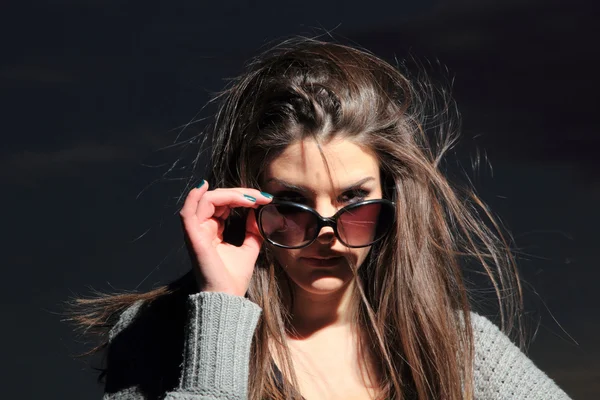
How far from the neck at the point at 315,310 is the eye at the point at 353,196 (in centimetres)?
37

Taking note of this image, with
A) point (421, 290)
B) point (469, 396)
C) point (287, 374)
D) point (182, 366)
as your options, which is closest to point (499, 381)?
point (469, 396)

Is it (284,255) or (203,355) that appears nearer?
(203,355)

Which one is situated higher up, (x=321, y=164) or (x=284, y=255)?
(x=321, y=164)

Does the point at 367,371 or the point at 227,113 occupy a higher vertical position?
the point at 227,113

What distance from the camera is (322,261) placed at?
125 inches

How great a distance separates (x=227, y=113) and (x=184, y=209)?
48 cm

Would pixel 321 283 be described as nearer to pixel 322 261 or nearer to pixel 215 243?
pixel 322 261

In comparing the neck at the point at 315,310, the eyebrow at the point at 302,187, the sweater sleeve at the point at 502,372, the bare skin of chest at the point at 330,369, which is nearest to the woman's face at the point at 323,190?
the eyebrow at the point at 302,187

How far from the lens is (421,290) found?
3377 millimetres

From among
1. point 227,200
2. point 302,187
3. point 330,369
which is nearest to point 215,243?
point 227,200

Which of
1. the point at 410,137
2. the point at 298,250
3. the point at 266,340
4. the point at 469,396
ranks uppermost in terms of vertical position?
the point at 410,137

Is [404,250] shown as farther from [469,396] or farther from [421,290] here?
[469,396]

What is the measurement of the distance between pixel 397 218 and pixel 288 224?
0.42m

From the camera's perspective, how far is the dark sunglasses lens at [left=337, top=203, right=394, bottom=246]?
3.05 meters
